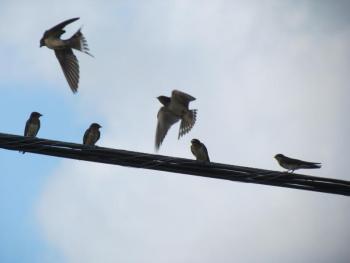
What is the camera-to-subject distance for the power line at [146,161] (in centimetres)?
657

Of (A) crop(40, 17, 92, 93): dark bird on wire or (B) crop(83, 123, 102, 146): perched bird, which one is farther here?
(B) crop(83, 123, 102, 146): perched bird

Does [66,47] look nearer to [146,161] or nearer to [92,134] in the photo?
[92,134]

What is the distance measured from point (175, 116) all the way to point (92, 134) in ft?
4.61

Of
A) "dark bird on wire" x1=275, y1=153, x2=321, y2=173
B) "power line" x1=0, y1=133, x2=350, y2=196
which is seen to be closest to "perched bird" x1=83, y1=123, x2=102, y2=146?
"dark bird on wire" x1=275, y1=153, x2=321, y2=173

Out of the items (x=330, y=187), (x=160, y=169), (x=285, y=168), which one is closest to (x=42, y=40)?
(x=285, y=168)

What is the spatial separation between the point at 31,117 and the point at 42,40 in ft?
7.39

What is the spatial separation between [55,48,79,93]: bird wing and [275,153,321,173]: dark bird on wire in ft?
9.22

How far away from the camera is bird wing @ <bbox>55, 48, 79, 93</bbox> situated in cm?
1047

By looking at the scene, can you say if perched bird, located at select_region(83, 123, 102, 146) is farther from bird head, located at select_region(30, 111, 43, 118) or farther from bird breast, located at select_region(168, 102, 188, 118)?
bird breast, located at select_region(168, 102, 188, 118)

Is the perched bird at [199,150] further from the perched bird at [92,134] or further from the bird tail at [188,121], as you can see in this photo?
the perched bird at [92,134]

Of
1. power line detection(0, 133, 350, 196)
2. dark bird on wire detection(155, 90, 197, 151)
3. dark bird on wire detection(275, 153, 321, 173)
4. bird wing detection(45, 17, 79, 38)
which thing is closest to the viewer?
power line detection(0, 133, 350, 196)

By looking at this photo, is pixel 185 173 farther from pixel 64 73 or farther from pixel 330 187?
pixel 64 73

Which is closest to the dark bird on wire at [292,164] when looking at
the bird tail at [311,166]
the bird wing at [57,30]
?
the bird tail at [311,166]

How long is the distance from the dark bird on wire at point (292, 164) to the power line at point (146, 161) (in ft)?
6.61
